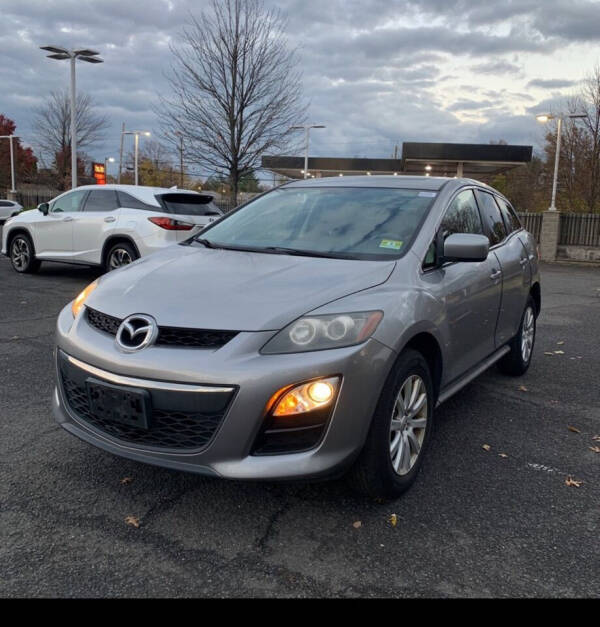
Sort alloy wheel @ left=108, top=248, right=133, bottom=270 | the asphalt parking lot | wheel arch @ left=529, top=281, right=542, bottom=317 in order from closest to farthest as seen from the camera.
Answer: the asphalt parking lot → wheel arch @ left=529, top=281, right=542, bottom=317 → alloy wheel @ left=108, top=248, right=133, bottom=270

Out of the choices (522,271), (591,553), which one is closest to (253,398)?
(591,553)

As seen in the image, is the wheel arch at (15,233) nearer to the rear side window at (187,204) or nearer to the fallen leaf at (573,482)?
the rear side window at (187,204)

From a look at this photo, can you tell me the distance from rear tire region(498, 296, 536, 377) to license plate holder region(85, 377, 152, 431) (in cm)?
347

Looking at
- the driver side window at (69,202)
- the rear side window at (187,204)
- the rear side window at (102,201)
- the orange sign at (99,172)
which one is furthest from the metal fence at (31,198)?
the rear side window at (187,204)

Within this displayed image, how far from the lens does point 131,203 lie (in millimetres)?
9820

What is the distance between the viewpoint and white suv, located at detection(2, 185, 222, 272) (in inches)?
375

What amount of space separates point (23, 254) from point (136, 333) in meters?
9.74

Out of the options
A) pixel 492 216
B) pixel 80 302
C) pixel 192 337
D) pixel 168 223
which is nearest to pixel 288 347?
pixel 192 337

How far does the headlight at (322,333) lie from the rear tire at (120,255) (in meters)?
7.63

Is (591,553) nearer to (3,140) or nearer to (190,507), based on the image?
(190,507)

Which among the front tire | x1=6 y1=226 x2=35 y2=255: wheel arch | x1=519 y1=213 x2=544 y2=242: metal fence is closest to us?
the front tire

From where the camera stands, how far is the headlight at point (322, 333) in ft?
8.42

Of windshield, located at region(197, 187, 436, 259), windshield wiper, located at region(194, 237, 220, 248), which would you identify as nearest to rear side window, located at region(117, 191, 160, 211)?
windshield, located at region(197, 187, 436, 259)

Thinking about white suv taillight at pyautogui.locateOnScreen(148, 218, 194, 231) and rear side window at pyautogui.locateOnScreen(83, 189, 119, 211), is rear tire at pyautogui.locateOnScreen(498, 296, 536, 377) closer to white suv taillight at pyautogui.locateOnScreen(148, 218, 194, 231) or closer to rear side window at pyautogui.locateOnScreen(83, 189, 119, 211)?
white suv taillight at pyautogui.locateOnScreen(148, 218, 194, 231)
